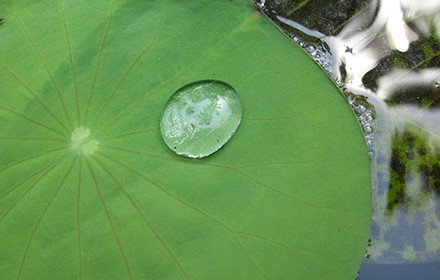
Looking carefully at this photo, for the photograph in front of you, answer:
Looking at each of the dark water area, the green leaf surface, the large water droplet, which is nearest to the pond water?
the dark water area

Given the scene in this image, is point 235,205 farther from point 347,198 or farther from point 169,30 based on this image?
point 169,30

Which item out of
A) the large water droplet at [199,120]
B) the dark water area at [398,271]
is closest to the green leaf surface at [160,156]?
the large water droplet at [199,120]

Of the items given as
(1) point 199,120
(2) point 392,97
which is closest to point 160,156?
(1) point 199,120

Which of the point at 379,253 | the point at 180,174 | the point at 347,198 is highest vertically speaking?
the point at 180,174

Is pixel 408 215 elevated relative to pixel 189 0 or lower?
lower

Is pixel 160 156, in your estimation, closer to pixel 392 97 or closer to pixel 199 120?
pixel 199 120

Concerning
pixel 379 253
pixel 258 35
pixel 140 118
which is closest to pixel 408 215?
pixel 379 253

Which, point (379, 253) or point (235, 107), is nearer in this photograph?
point (235, 107)
